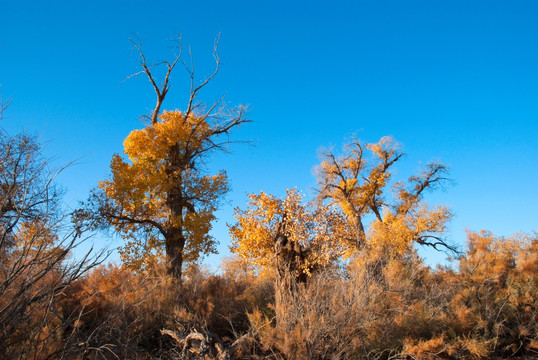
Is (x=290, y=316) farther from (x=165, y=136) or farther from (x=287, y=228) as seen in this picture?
(x=165, y=136)

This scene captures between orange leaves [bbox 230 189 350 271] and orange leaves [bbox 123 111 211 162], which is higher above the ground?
orange leaves [bbox 123 111 211 162]

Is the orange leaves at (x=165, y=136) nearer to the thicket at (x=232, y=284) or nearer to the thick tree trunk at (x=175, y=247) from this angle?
the thicket at (x=232, y=284)

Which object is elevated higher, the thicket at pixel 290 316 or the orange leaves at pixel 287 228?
the orange leaves at pixel 287 228

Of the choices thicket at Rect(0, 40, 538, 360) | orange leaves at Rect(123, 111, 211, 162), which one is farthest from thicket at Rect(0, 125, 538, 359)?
orange leaves at Rect(123, 111, 211, 162)

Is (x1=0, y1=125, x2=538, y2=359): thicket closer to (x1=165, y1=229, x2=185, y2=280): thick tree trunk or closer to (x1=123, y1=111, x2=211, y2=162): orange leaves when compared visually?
(x1=165, y1=229, x2=185, y2=280): thick tree trunk

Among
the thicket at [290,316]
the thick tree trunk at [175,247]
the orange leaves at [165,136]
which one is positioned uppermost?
the orange leaves at [165,136]

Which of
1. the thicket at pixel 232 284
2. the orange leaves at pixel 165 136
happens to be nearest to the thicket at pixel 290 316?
the thicket at pixel 232 284

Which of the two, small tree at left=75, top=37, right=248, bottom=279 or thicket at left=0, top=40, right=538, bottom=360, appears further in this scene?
small tree at left=75, top=37, right=248, bottom=279

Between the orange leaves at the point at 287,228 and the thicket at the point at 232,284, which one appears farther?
the orange leaves at the point at 287,228

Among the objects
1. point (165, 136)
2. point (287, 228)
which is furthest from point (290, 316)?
point (165, 136)

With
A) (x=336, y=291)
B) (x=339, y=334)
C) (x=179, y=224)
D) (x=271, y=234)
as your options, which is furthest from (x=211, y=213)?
(x=339, y=334)

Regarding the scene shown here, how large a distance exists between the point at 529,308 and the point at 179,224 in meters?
13.0

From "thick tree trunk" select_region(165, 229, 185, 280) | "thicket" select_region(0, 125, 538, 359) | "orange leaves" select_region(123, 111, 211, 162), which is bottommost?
"thicket" select_region(0, 125, 538, 359)

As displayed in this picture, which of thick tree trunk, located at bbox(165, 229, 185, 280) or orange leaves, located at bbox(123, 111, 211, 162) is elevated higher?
orange leaves, located at bbox(123, 111, 211, 162)
